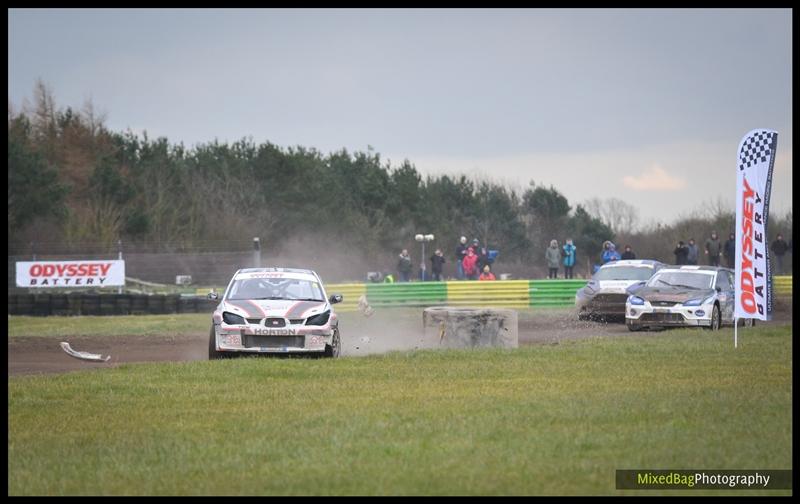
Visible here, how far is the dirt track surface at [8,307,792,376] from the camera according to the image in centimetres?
1905

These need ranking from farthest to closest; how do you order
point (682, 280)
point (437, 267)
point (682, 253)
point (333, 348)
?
point (437, 267)
point (682, 253)
point (682, 280)
point (333, 348)

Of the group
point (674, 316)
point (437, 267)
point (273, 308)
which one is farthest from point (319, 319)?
point (437, 267)

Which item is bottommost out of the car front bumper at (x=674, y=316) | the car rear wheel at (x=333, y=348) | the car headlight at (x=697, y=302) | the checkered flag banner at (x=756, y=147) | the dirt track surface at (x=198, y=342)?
the dirt track surface at (x=198, y=342)

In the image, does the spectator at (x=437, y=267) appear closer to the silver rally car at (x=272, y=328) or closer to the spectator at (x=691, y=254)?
the spectator at (x=691, y=254)

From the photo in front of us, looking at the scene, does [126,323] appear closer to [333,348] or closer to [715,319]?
[333,348]

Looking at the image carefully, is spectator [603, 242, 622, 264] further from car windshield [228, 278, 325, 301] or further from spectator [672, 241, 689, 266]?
car windshield [228, 278, 325, 301]

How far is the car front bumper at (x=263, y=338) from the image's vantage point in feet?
56.1

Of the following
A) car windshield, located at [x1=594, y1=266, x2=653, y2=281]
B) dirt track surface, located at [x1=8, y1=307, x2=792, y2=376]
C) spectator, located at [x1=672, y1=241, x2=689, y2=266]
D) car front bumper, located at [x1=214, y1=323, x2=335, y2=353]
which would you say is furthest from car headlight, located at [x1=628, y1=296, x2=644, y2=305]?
spectator, located at [x1=672, y1=241, x2=689, y2=266]

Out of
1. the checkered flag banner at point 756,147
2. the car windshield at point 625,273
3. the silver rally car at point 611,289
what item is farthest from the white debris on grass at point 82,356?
the car windshield at point 625,273

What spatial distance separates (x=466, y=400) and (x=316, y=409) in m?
1.59

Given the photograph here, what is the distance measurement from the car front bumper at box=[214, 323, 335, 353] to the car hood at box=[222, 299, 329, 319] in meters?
0.19

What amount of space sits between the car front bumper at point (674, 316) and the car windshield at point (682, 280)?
2.88 feet

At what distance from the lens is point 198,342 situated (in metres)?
23.6

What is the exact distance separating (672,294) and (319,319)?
9.04 meters
